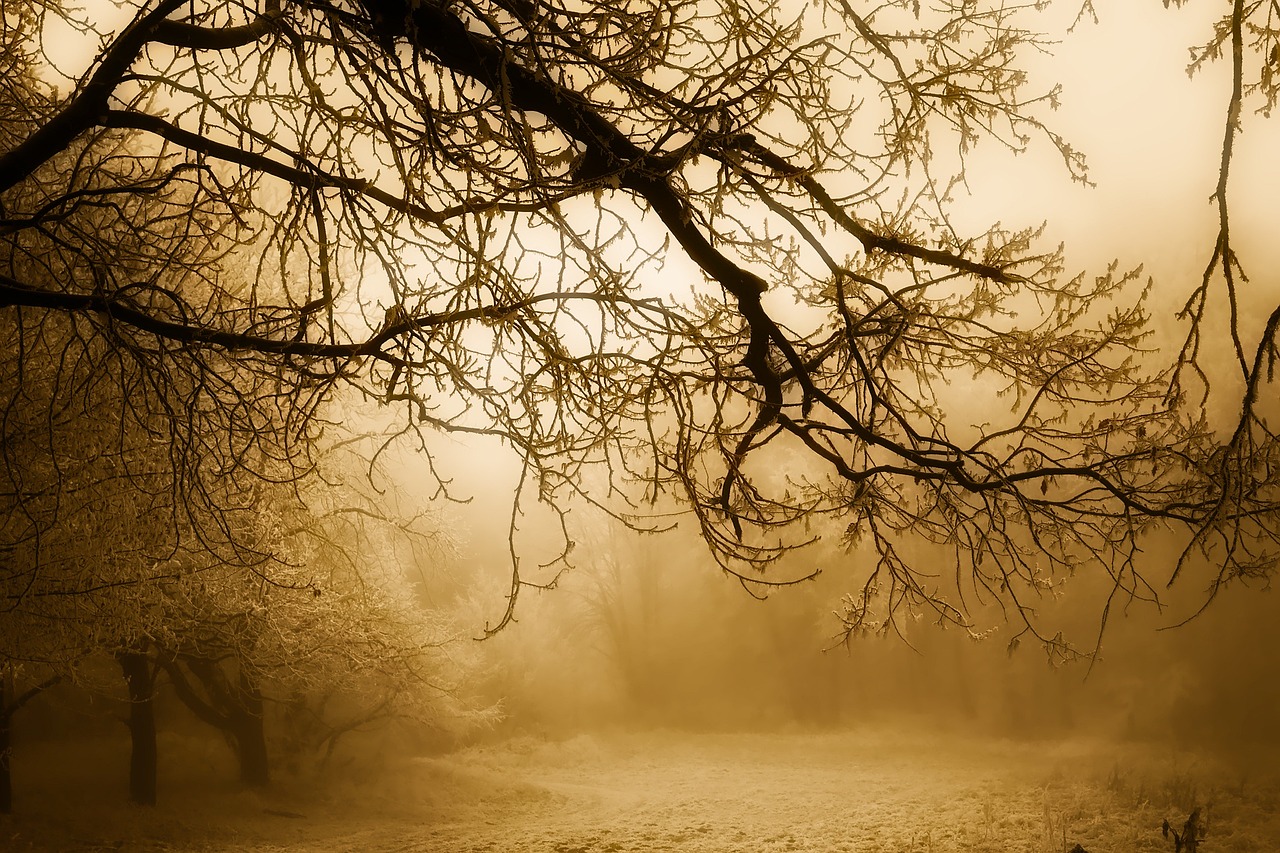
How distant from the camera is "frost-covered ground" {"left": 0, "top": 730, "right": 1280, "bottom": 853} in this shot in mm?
10406

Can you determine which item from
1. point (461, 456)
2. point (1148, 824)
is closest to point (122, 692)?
point (461, 456)

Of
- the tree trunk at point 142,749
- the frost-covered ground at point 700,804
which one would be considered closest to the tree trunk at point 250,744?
the frost-covered ground at point 700,804

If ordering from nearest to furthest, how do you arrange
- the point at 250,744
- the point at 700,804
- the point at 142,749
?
the point at 142,749 → the point at 700,804 → the point at 250,744

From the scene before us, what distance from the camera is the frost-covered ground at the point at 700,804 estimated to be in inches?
410

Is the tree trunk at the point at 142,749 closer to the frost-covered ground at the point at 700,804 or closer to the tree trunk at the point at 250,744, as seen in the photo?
the frost-covered ground at the point at 700,804

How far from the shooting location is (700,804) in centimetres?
1322

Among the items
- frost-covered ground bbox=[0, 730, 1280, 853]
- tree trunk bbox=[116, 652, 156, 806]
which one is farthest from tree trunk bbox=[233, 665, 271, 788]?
tree trunk bbox=[116, 652, 156, 806]

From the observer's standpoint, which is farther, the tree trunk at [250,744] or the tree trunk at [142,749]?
the tree trunk at [250,744]

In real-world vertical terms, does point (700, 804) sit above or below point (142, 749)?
below

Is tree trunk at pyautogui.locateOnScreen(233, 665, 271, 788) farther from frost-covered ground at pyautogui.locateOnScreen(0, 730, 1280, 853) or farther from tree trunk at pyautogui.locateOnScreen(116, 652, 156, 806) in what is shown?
tree trunk at pyautogui.locateOnScreen(116, 652, 156, 806)

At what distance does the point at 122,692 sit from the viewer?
15.3 meters

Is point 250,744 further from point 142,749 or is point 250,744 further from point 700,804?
point 700,804

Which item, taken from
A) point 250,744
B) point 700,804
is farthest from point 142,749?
point 700,804

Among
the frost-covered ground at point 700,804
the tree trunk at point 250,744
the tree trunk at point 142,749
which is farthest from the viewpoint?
the tree trunk at point 250,744
